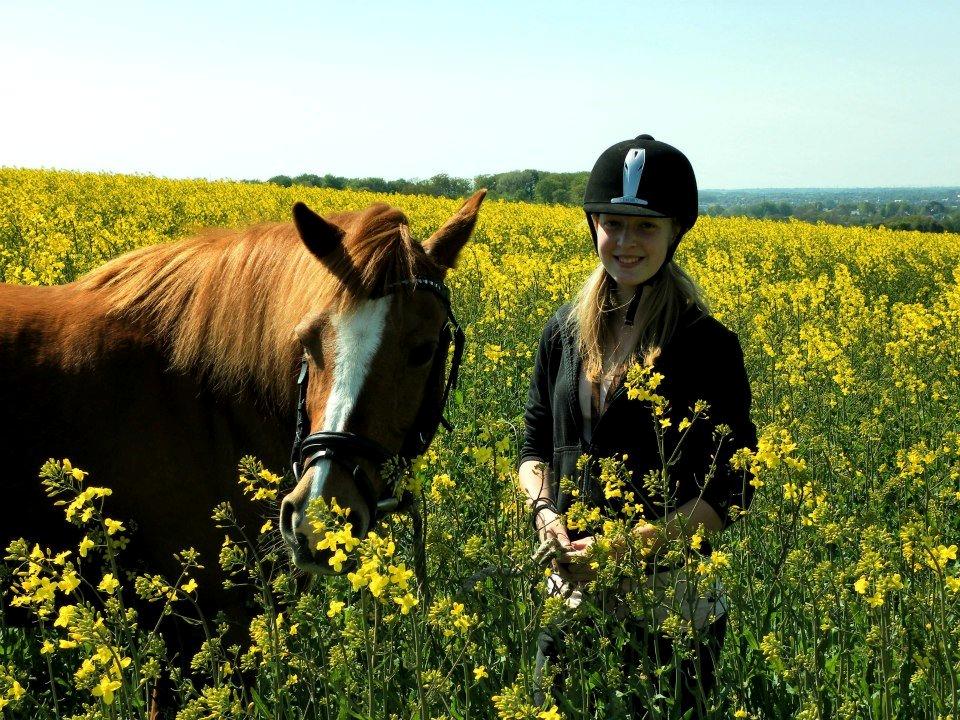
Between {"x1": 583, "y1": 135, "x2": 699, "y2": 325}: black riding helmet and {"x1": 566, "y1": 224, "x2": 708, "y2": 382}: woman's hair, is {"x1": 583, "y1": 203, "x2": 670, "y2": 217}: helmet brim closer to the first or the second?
{"x1": 583, "y1": 135, "x2": 699, "y2": 325}: black riding helmet

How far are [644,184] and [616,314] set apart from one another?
42 centimetres

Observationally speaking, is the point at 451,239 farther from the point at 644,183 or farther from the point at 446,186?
the point at 446,186

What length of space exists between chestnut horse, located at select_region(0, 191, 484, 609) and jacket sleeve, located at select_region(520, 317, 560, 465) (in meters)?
0.37

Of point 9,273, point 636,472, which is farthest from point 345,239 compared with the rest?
point 9,273

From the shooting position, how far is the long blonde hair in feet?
8.58

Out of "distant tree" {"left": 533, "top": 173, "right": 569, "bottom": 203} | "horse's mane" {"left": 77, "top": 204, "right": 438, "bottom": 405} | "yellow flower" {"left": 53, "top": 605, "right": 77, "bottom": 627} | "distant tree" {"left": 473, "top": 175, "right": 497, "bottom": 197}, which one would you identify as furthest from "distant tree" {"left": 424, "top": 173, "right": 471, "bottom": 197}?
"yellow flower" {"left": 53, "top": 605, "right": 77, "bottom": 627}

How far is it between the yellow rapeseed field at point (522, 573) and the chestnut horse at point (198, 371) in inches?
3.8

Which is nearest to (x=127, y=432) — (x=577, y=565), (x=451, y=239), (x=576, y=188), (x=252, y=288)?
(x=252, y=288)

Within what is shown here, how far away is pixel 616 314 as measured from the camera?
9.19 feet

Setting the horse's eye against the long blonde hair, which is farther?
the long blonde hair

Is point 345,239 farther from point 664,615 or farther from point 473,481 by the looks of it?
point 473,481

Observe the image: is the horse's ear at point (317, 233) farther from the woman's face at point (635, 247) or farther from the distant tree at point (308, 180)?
the distant tree at point (308, 180)

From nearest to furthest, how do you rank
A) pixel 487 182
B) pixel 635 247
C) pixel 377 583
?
pixel 377 583 → pixel 635 247 → pixel 487 182

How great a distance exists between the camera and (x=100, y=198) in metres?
14.7
